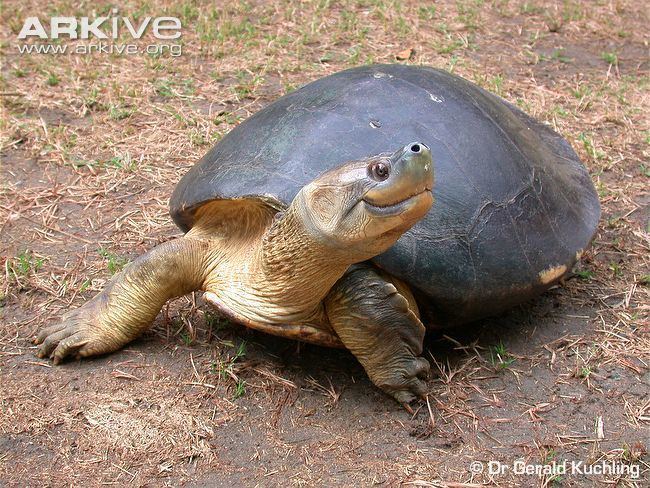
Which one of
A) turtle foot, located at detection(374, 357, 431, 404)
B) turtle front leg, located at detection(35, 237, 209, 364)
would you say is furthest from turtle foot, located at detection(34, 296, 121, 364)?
turtle foot, located at detection(374, 357, 431, 404)

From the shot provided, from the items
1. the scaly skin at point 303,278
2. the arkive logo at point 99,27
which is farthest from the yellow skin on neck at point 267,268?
the arkive logo at point 99,27

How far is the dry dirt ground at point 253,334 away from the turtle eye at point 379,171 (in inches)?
46.8

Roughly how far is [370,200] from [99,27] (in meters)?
5.26

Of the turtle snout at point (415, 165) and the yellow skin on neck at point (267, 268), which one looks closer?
the turtle snout at point (415, 165)

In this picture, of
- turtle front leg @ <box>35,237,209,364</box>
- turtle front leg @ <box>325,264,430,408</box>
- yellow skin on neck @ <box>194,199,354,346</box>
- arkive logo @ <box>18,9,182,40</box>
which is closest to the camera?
yellow skin on neck @ <box>194,199,354,346</box>

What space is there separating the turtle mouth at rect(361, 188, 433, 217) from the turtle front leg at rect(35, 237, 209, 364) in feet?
3.94

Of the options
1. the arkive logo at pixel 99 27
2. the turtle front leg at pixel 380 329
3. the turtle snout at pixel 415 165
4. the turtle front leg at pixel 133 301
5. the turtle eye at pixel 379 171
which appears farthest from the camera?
the arkive logo at pixel 99 27

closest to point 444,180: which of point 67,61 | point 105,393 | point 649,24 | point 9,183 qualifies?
point 105,393

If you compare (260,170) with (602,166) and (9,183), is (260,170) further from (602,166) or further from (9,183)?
(602,166)

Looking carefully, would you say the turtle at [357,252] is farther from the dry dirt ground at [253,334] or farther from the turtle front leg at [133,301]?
the dry dirt ground at [253,334]

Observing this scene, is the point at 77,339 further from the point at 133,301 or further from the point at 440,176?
the point at 440,176

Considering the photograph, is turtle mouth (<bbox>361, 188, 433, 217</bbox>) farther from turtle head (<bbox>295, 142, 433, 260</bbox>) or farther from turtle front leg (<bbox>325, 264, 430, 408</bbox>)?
turtle front leg (<bbox>325, 264, 430, 408</bbox>)

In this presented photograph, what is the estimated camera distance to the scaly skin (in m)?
2.77

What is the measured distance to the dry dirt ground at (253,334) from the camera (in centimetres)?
319
